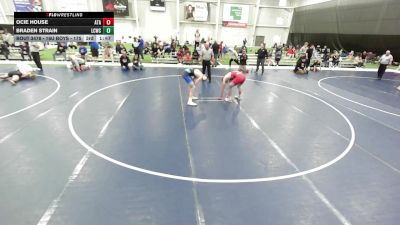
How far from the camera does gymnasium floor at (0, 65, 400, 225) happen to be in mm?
3979

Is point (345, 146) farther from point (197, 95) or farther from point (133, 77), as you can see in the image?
point (133, 77)

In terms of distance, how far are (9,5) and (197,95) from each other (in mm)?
28947

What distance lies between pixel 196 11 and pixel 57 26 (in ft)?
72.0

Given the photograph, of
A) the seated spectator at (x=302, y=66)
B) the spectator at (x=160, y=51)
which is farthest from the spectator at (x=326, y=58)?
the spectator at (x=160, y=51)

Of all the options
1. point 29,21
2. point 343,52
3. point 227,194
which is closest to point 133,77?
point 29,21

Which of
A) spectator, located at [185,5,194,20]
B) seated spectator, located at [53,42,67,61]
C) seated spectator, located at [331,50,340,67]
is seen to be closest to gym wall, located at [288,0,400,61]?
seated spectator, located at [331,50,340,67]

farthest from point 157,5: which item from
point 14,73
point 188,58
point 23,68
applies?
point 14,73

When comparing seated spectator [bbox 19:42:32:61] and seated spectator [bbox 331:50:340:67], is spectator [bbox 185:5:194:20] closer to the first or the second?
seated spectator [bbox 331:50:340:67]

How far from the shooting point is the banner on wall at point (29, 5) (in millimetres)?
26281

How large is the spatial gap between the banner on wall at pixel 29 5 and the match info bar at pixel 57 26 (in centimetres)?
1902

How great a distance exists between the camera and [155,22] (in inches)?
1194

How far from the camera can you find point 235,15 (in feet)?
102

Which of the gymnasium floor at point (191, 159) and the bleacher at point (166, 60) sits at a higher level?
the bleacher at point (166, 60)

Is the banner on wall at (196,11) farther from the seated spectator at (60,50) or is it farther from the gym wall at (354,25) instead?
the seated spectator at (60,50)
